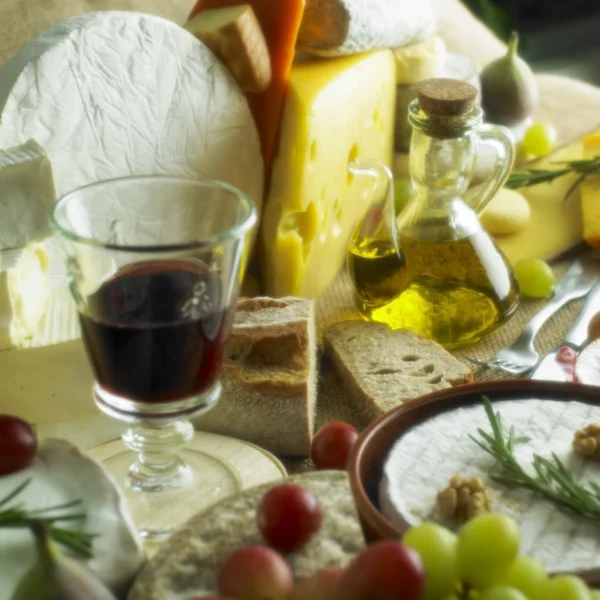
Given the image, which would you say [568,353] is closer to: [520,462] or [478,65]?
[520,462]

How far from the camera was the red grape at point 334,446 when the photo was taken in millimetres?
969

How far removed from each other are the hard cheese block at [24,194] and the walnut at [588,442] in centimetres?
56

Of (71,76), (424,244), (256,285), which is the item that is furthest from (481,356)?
(71,76)

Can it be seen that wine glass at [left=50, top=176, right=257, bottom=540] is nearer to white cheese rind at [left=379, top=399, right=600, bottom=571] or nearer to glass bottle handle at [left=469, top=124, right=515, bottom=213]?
white cheese rind at [left=379, top=399, right=600, bottom=571]

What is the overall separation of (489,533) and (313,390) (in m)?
0.51

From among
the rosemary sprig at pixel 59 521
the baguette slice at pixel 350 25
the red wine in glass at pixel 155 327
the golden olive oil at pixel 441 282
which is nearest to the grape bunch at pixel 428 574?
the rosemary sprig at pixel 59 521

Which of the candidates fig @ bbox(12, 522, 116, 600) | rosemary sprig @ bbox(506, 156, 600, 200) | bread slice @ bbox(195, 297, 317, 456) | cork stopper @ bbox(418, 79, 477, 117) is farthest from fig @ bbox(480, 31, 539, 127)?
fig @ bbox(12, 522, 116, 600)

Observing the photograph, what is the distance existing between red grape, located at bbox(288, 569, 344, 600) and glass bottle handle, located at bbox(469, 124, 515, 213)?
71 centimetres

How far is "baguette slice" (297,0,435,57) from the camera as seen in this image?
1304 mm

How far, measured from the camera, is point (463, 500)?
679mm

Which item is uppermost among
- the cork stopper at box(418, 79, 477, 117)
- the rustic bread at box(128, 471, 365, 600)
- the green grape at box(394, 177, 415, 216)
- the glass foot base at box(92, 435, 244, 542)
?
the cork stopper at box(418, 79, 477, 117)

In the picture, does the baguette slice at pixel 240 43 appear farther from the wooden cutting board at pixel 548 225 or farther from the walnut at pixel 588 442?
the walnut at pixel 588 442

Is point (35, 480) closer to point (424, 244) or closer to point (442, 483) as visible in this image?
point (442, 483)

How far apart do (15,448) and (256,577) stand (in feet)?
0.93
